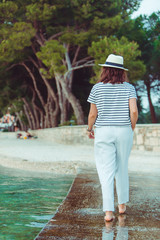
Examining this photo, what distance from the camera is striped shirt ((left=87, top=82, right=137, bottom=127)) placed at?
360 centimetres

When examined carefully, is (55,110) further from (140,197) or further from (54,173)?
(140,197)

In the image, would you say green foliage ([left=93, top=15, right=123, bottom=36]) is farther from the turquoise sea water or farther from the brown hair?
the brown hair

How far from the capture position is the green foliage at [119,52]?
18.2m

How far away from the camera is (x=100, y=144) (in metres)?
3.61

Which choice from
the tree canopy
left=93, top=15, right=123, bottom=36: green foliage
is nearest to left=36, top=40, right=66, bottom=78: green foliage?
the tree canopy

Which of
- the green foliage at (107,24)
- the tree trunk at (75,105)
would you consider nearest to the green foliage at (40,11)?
the green foliage at (107,24)

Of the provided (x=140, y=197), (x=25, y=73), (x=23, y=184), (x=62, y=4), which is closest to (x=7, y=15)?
(x=62, y=4)

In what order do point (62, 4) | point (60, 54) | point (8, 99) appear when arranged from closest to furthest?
point (60, 54) < point (62, 4) < point (8, 99)

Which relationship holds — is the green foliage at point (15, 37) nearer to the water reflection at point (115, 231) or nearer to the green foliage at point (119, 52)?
the green foliage at point (119, 52)

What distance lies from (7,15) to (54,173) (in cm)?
1556

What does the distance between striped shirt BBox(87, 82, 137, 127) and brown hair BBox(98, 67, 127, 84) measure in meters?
0.04

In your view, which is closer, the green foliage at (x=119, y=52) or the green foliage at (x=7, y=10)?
the green foliage at (x=119, y=52)

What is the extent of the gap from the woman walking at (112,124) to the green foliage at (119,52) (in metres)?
13.5

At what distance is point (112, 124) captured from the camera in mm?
3582
